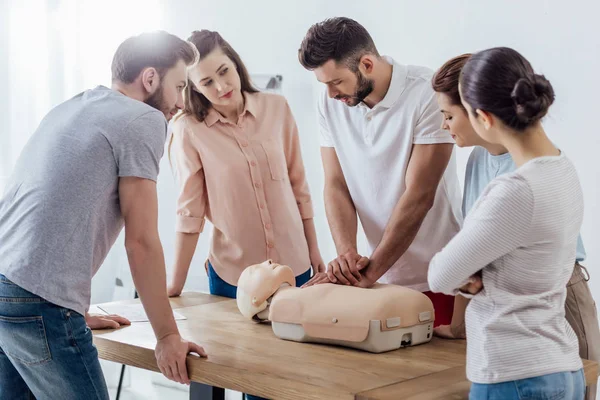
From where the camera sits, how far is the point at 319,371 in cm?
150

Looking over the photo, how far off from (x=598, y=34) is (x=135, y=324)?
191 cm

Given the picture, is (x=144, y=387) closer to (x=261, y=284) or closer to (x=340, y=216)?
(x=340, y=216)

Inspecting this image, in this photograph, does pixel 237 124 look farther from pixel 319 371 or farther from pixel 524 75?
pixel 524 75

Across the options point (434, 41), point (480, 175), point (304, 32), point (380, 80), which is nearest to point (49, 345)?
point (480, 175)

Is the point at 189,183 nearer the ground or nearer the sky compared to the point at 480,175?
nearer the ground

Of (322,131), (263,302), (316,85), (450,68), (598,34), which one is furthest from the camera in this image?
(316,85)

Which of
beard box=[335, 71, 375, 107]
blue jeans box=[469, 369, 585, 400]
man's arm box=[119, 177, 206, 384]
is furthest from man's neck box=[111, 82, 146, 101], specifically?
blue jeans box=[469, 369, 585, 400]

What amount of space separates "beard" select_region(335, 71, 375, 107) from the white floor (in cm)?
215

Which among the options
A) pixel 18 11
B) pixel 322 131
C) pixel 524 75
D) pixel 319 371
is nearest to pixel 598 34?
pixel 322 131

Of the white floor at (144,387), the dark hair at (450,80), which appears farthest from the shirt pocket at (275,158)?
the white floor at (144,387)

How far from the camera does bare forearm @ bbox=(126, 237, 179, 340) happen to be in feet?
5.22

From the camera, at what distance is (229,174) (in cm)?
234

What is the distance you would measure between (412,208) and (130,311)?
84cm

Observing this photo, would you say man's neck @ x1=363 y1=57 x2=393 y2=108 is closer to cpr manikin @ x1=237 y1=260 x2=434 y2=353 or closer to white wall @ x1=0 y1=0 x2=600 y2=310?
cpr manikin @ x1=237 y1=260 x2=434 y2=353
